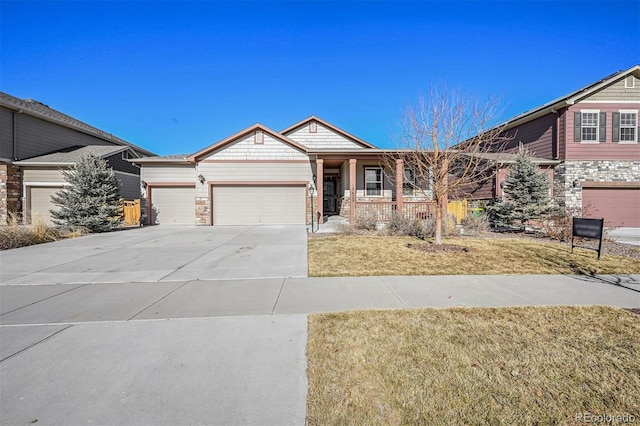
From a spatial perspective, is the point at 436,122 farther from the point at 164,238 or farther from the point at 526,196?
the point at 164,238

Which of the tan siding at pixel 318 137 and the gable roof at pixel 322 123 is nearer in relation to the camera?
the gable roof at pixel 322 123

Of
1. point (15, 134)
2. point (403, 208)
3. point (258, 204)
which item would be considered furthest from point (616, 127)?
point (15, 134)

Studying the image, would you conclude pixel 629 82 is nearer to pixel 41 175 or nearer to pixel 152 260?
pixel 152 260

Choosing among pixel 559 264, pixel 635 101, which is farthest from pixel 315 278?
pixel 635 101

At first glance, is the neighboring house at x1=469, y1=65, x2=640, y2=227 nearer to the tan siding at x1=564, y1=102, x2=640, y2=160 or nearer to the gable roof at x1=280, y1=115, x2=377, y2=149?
the tan siding at x1=564, y1=102, x2=640, y2=160

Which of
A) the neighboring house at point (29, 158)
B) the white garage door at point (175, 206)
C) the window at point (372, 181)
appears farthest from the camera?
the window at point (372, 181)

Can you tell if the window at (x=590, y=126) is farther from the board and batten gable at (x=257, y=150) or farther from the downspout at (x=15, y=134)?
the downspout at (x=15, y=134)

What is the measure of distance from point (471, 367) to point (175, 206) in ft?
56.1

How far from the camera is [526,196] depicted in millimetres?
12648

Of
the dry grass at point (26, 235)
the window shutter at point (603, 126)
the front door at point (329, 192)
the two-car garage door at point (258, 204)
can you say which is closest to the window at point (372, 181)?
the two-car garage door at point (258, 204)

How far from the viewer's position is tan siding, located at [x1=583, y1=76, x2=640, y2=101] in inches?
587

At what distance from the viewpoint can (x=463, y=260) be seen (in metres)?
6.95

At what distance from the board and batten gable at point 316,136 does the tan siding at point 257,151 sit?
408cm

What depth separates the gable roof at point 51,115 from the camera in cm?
1652
